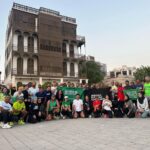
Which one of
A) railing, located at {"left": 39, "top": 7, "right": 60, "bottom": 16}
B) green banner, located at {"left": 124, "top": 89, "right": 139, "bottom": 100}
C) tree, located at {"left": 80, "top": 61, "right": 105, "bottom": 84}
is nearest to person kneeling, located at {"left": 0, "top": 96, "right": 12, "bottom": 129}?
green banner, located at {"left": 124, "top": 89, "right": 139, "bottom": 100}

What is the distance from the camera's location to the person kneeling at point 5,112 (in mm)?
10543

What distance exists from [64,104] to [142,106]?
14.4 feet

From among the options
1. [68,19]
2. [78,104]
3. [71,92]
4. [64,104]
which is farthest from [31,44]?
[78,104]

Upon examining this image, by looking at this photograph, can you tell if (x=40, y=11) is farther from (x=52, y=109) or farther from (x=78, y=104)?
(x=52, y=109)

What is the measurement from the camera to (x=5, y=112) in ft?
35.2

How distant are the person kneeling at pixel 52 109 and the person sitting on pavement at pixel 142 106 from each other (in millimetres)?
4464

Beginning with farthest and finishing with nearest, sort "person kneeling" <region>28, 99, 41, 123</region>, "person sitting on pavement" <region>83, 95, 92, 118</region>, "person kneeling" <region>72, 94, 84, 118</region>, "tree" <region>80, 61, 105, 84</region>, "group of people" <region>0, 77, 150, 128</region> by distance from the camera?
"tree" <region>80, 61, 105, 84</region>
"person sitting on pavement" <region>83, 95, 92, 118</region>
"person kneeling" <region>72, 94, 84, 118</region>
"person kneeling" <region>28, 99, 41, 123</region>
"group of people" <region>0, 77, 150, 128</region>

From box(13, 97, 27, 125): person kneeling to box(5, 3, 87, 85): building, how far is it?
101ft

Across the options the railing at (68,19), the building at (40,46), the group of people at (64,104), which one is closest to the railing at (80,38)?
the building at (40,46)

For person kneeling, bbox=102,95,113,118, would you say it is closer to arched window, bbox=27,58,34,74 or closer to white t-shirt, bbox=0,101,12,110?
white t-shirt, bbox=0,101,12,110

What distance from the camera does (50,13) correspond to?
1866 inches

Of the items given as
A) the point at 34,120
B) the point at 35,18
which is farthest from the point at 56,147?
the point at 35,18

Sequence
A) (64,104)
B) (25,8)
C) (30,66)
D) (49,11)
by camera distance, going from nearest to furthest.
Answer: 1. (64,104)
2. (30,66)
3. (25,8)
4. (49,11)

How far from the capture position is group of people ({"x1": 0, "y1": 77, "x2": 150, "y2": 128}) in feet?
38.8
